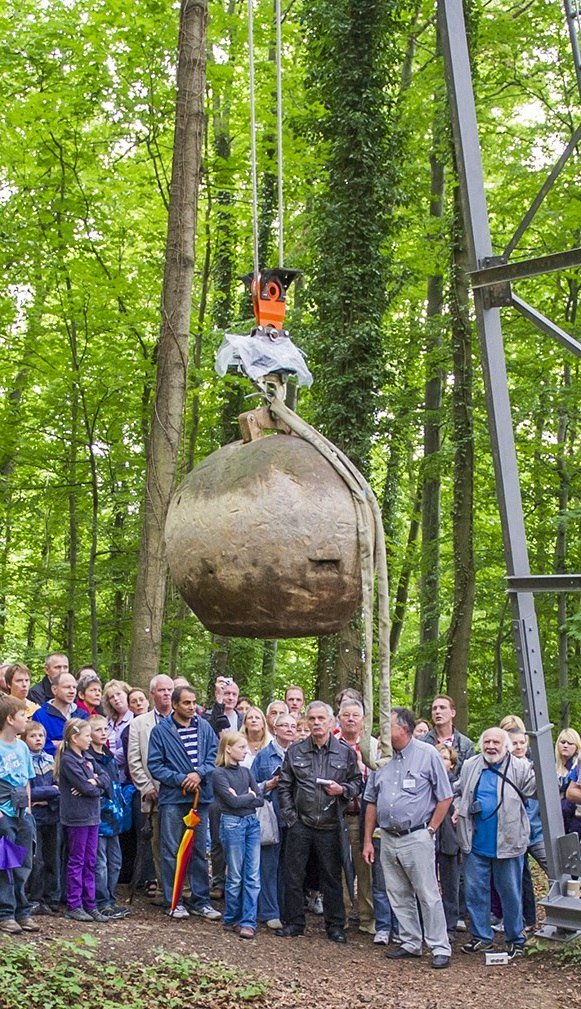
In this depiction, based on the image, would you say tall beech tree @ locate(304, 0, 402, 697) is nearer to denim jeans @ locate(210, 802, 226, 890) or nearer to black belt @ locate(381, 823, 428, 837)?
denim jeans @ locate(210, 802, 226, 890)

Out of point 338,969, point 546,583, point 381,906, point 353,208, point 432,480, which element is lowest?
point 338,969

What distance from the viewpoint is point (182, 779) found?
771cm

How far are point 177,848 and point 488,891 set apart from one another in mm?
2180

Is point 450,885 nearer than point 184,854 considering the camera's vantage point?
No

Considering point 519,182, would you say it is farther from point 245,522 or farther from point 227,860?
point 245,522

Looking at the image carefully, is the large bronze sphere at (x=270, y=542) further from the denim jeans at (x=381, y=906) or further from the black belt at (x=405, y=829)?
the denim jeans at (x=381, y=906)

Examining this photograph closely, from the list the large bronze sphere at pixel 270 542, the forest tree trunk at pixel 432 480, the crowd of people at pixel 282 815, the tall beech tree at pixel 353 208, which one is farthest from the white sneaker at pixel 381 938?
the forest tree trunk at pixel 432 480

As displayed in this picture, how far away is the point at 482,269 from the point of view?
22.9 ft

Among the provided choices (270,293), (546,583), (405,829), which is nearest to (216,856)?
(405,829)

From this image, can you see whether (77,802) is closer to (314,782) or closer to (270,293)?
(314,782)

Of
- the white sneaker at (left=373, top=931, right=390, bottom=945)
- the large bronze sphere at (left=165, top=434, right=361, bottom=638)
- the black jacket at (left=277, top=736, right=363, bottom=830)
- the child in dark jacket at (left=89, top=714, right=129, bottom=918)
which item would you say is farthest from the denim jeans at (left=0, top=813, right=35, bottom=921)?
the large bronze sphere at (left=165, top=434, right=361, bottom=638)

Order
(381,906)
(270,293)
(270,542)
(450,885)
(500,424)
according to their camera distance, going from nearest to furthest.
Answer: (270,542)
(270,293)
(500,424)
(381,906)
(450,885)

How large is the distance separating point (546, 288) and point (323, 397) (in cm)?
481

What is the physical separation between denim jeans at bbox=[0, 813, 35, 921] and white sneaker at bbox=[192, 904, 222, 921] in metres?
1.52
